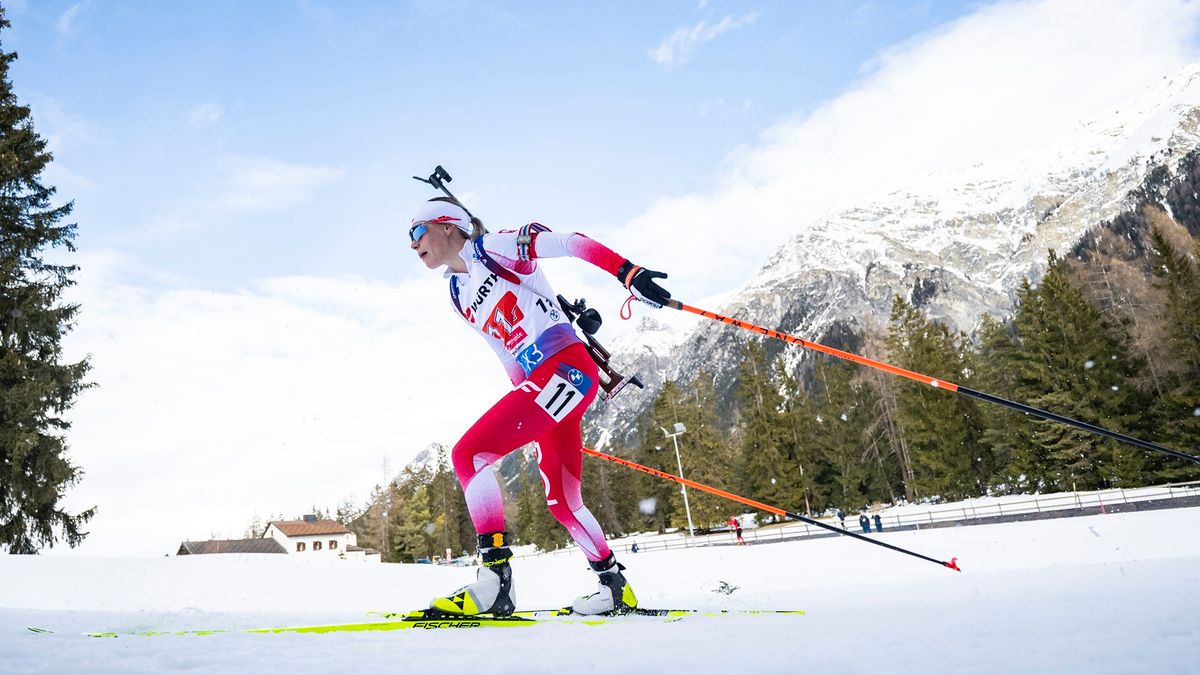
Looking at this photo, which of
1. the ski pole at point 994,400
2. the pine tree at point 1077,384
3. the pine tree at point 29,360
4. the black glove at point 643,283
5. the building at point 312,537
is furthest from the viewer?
the building at point 312,537

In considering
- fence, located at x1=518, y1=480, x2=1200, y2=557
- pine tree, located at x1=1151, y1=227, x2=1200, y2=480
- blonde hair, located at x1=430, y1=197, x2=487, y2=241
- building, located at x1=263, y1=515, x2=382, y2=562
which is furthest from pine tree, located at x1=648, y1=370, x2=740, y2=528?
blonde hair, located at x1=430, y1=197, x2=487, y2=241

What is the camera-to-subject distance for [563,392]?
3.86 m

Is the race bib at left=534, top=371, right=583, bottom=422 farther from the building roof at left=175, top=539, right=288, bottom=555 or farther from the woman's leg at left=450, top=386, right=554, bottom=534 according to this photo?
the building roof at left=175, top=539, right=288, bottom=555

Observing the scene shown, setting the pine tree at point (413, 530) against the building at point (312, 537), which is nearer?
the pine tree at point (413, 530)

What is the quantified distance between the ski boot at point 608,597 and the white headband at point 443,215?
2439 mm

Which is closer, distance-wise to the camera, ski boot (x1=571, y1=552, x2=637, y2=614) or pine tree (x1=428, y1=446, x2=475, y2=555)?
ski boot (x1=571, y1=552, x2=637, y2=614)

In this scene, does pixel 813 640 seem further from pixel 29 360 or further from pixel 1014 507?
pixel 1014 507

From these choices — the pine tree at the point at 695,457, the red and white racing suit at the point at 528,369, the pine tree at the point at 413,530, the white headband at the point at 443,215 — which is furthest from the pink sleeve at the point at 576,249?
the pine tree at the point at 413,530

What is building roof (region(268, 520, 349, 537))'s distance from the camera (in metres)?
66.7

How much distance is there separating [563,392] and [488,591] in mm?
1189

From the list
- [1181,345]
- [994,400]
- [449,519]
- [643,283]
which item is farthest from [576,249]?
[449,519]

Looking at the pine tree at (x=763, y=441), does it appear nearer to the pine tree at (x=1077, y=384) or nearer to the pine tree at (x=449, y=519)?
the pine tree at (x=1077, y=384)

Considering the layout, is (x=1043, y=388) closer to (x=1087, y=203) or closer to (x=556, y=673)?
(x=556, y=673)

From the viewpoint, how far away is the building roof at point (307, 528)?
66.7 meters
